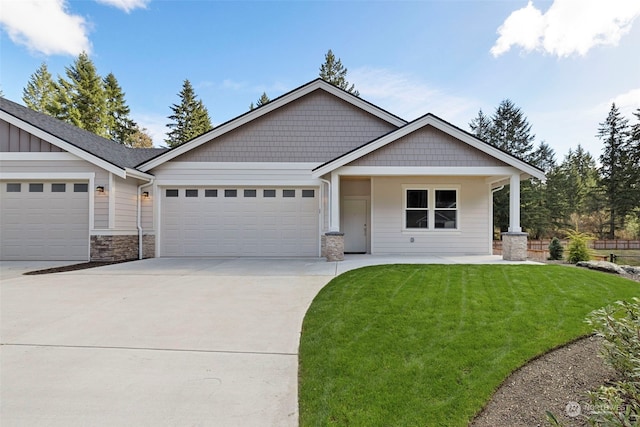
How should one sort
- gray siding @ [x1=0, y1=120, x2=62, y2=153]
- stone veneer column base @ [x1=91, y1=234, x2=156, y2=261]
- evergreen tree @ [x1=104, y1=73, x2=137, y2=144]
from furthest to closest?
evergreen tree @ [x1=104, y1=73, x2=137, y2=144], gray siding @ [x1=0, y1=120, x2=62, y2=153], stone veneer column base @ [x1=91, y1=234, x2=156, y2=261]

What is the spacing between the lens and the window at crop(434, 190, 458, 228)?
439 inches

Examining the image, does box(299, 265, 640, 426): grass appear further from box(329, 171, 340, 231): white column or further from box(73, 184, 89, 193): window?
box(73, 184, 89, 193): window

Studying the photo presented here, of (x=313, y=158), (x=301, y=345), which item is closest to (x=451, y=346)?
(x=301, y=345)

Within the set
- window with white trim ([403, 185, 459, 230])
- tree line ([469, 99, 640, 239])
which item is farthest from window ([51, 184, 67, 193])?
tree line ([469, 99, 640, 239])

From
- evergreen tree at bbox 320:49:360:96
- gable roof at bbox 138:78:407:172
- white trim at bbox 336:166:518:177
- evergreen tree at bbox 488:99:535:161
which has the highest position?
evergreen tree at bbox 320:49:360:96

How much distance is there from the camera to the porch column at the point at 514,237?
30.6 feet

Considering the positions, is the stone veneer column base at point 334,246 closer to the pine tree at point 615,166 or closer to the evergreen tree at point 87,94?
the evergreen tree at point 87,94

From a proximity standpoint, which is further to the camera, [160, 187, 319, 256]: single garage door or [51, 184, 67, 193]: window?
[160, 187, 319, 256]: single garage door

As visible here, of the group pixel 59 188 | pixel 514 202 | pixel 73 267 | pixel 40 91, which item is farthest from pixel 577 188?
pixel 40 91

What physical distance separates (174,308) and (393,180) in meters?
8.27

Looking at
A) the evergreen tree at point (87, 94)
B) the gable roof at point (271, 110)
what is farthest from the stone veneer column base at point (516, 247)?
the evergreen tree at point (87, 94)

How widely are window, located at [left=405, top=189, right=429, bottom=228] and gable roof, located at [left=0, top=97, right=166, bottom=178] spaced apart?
30.7 feet

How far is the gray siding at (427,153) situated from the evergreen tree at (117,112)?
34072 millimetres

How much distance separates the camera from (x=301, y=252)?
11.4 m
